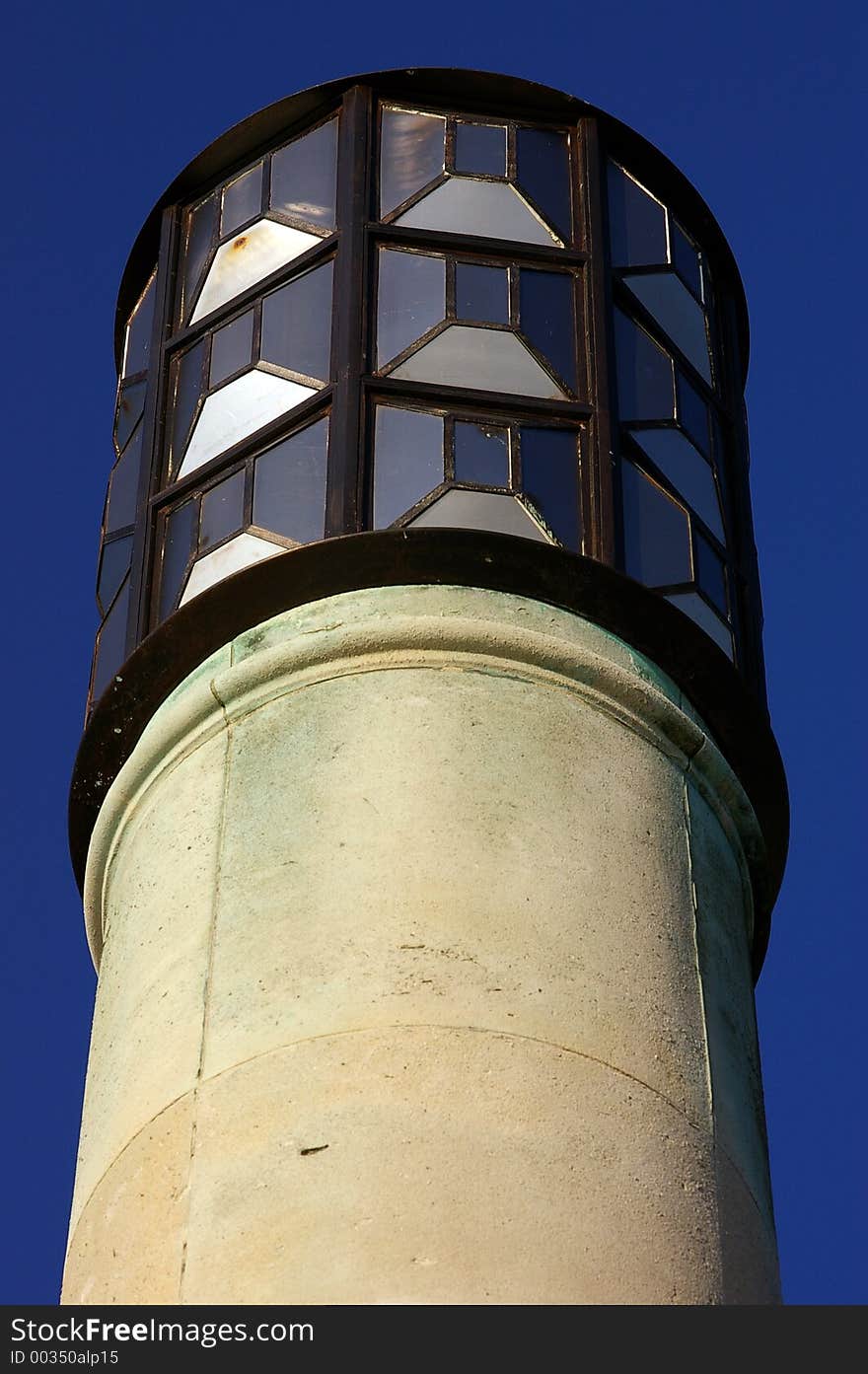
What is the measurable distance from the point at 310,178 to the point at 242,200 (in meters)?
0.29

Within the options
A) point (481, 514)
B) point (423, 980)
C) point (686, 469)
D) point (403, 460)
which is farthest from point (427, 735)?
point (686, 469)

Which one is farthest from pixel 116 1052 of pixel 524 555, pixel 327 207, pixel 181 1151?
pixel 327 207

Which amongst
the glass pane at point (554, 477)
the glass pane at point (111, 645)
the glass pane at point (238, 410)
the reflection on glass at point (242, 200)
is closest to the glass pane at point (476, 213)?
the reflection on glass at point (242, 200)

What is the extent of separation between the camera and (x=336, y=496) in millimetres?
7930

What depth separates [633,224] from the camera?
361 inches

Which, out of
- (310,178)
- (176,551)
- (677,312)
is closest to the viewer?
(176,551)

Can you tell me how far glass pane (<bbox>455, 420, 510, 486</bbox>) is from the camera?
808 centimetres

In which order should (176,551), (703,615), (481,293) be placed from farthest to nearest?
(481,293)
(176,551)
(703,615)

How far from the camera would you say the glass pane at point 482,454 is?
8.08 m

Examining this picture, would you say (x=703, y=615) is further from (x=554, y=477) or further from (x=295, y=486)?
(x=295, y=486)

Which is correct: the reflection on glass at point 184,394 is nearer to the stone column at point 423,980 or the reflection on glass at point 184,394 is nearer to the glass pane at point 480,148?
the glass pane at point 480,148

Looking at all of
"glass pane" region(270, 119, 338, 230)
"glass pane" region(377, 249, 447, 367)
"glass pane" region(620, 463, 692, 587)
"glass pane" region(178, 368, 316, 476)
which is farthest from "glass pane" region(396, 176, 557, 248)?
"glass pane" region(620, 463, 692, 587)

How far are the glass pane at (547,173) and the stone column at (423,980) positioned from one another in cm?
193

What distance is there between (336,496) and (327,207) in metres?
1.38
